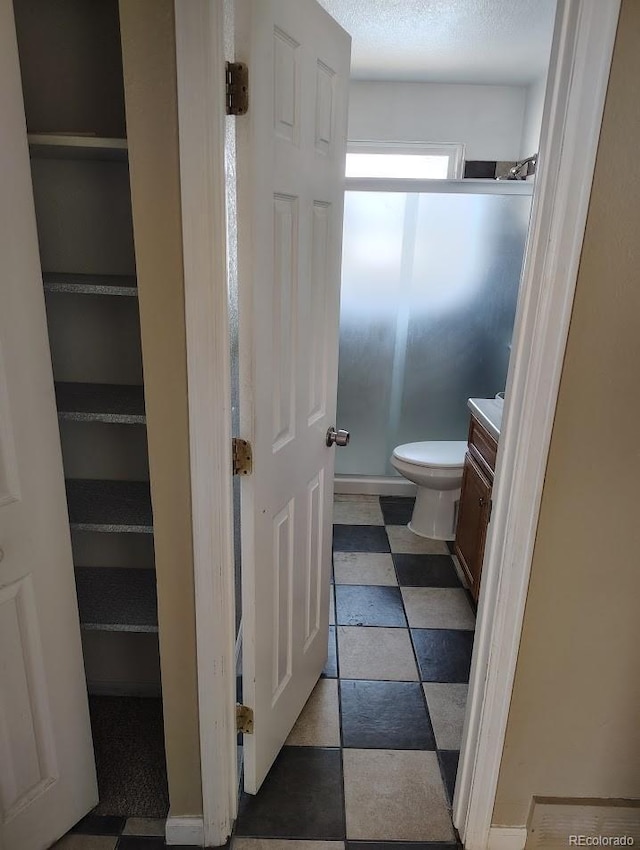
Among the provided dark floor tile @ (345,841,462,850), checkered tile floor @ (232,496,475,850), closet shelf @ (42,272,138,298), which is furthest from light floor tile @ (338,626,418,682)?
closet shelf @ (42,272,138,298)

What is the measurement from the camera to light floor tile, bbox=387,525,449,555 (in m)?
2.93

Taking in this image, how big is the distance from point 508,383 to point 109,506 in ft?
3.48

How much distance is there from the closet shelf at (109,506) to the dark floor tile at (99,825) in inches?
29.4

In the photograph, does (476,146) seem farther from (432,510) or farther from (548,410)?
(548,410)

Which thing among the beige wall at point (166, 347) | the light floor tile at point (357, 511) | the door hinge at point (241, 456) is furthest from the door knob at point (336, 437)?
the light floor tile at point (357, 511)

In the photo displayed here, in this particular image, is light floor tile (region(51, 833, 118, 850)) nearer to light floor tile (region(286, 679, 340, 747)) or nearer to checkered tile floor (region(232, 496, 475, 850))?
checkered tile floor (region(232, 496, 475, 850))

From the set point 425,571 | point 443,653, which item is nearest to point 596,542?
point 443,653

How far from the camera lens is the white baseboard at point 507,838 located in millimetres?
1462

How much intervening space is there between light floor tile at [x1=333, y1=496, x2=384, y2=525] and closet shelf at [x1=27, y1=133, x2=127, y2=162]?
90.2 inches

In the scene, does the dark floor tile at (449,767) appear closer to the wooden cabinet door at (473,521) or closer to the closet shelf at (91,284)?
the wooden cabinet door at (473,521)

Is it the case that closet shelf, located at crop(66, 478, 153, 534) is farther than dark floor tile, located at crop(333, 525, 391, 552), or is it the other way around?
dark floor tile, located at crop(333, 525, 391, 552)

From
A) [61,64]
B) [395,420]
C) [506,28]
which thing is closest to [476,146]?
[506,28]

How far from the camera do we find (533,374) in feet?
3.74

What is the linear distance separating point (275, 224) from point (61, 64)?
0.69 m
